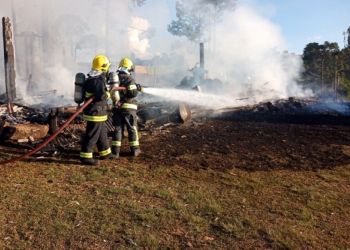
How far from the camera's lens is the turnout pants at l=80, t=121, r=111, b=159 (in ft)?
19.7

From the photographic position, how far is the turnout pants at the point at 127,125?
6.79 metres

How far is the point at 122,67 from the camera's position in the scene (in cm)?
711

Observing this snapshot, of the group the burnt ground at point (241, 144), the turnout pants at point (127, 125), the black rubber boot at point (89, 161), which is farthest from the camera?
the turnout pants at point (127, 125)

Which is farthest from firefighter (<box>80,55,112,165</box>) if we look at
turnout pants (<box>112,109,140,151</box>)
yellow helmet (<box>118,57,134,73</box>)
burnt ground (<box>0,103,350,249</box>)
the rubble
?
the rubble

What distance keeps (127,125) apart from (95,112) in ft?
3.07

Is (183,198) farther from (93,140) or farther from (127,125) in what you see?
(127,125)

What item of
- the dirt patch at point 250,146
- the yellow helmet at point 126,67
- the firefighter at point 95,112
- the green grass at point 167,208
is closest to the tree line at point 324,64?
the dirt patch at point 250,146

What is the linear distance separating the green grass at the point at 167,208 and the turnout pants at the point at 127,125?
2.91ft

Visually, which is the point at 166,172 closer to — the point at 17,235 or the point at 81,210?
the point at 81,210

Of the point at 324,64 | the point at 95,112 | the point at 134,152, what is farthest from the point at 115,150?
the point at 324,64

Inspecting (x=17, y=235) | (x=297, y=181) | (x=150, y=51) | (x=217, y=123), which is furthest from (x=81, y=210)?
(x=150, y=51)

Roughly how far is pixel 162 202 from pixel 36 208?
1.43m

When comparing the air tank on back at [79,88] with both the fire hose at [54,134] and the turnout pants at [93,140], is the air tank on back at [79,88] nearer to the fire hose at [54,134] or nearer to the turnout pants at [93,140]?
the fire hose at [54,134]

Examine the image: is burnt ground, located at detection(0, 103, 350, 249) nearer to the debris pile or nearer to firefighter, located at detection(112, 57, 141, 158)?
firefighter, located at detection(112, 57, 141, 158)
